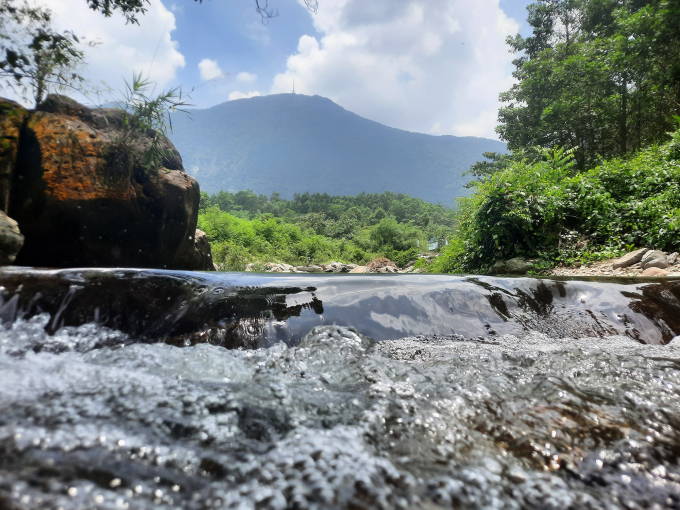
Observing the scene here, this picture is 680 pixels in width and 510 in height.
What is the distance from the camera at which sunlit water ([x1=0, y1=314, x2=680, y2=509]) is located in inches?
28.8

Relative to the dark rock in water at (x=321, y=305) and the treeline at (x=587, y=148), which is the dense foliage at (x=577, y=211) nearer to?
the treeline at (x=587, y=148)

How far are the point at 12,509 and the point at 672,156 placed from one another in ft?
30.0

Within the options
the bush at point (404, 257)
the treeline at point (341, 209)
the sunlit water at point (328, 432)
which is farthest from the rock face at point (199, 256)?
the treeline at point (341, 209)

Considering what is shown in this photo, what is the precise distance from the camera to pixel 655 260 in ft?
15.3

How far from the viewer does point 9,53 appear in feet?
13.8

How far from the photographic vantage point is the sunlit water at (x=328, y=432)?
2.40 feet

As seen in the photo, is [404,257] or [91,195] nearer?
[91,195]

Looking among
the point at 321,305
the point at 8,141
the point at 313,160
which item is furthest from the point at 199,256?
the point at 313,160

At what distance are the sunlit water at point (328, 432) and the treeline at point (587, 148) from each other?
517cm

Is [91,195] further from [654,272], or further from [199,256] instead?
[654,272]

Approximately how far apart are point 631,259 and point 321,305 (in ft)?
16.5

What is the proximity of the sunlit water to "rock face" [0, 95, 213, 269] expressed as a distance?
3251 millimetres

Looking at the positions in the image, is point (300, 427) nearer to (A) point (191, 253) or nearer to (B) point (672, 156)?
(A) point (191, 253)

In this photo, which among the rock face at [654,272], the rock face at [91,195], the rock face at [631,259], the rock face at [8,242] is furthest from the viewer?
the rock face at [631,259]
